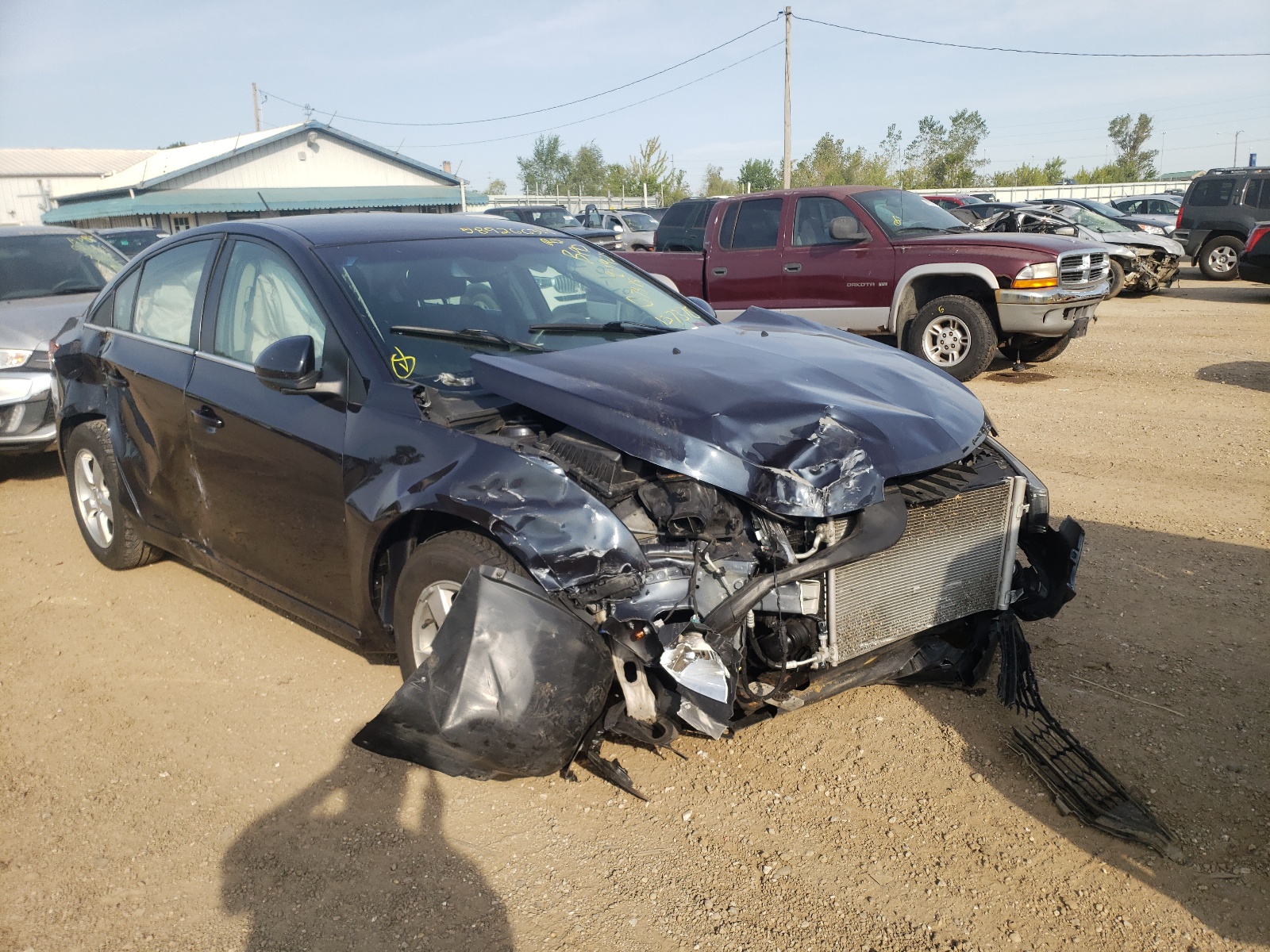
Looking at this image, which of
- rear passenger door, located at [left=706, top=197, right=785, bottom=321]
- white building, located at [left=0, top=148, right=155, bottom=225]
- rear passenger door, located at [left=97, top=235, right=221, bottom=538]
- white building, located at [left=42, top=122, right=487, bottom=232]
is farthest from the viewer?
white building, located at [left=0, top=148, right=155, bottom=225]

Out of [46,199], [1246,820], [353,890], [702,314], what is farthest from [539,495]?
[46,199]

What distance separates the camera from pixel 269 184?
37.4 m

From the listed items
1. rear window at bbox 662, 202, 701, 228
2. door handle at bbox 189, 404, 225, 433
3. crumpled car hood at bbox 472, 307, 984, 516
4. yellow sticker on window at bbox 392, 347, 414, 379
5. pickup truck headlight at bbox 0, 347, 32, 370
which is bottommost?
pickup truck headlight at bbox 0, 347, 32, 370

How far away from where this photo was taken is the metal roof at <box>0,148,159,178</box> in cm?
5341

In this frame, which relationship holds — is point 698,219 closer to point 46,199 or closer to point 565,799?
point 565,799

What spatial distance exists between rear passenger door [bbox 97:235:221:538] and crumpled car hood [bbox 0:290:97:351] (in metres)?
2.63

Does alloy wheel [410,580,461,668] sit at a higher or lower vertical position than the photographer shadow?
higher

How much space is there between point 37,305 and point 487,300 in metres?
5.78

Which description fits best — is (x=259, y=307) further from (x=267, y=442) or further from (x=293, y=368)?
(x=293, y=368)

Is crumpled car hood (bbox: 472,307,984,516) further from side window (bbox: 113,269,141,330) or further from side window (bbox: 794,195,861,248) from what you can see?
side window (bbox: 794,195,861,248)

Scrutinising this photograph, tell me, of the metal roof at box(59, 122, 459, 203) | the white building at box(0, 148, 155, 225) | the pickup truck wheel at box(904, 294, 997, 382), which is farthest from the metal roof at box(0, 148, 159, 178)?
the pickup truck wheel at box(904, 294, 997, 382)

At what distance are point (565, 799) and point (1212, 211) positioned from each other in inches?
769

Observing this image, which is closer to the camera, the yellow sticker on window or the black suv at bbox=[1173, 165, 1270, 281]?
the yellow sticker on window

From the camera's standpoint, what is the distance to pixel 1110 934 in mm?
2465
